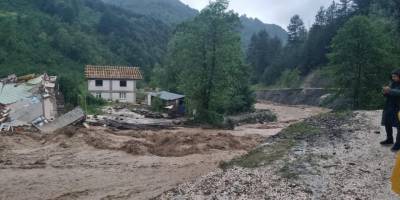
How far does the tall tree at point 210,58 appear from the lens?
32594 millimetres

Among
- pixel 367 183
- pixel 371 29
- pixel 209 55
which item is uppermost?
pixel 371 29

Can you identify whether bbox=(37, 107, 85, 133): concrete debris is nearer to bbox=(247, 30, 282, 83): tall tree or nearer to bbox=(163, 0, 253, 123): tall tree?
bbox=(163, 0, 253, 123): tall tree

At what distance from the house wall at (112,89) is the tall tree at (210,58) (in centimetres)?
1659

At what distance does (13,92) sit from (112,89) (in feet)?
65.3

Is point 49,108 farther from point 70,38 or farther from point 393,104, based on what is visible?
point 70,38

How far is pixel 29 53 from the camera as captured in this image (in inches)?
2557

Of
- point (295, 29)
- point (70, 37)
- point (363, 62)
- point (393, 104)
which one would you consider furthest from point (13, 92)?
point (295, 29)

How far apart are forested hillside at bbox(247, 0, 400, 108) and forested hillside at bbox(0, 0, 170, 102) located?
23057mm

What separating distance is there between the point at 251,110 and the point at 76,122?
21.4 meters

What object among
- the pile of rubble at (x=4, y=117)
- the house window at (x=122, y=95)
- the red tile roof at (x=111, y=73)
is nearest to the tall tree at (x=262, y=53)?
the red tile roof at (x=111, y=73)

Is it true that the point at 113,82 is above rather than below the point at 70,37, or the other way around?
below

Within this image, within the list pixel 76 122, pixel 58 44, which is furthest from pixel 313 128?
pixel 58 44

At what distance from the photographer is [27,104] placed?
26.9 m

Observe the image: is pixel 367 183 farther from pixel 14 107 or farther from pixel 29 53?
pixel 29 53
